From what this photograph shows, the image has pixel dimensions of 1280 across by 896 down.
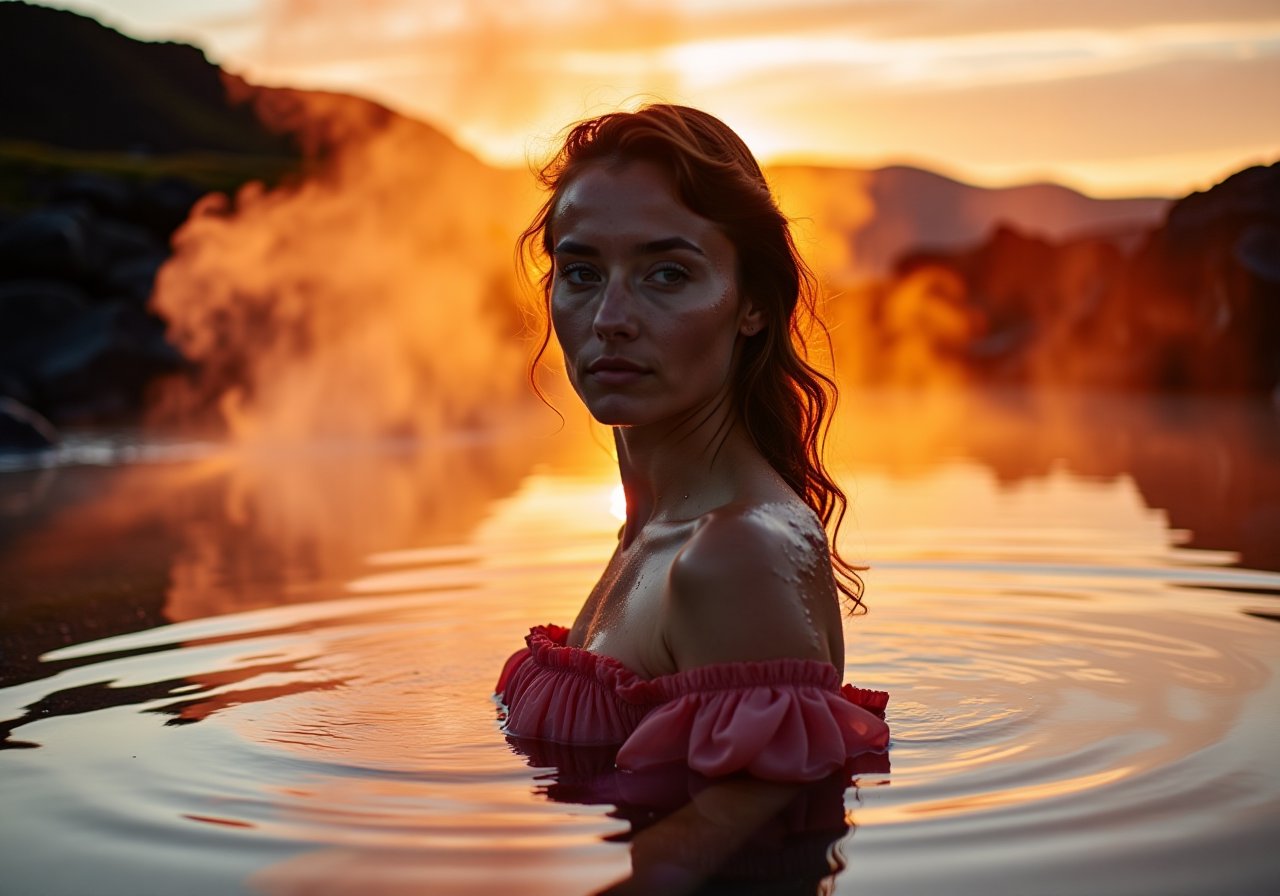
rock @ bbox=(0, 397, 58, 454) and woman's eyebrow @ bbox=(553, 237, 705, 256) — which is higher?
rock @ bbox=(0, 397, 58, 454)

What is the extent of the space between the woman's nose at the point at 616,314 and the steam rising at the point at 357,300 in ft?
53.7

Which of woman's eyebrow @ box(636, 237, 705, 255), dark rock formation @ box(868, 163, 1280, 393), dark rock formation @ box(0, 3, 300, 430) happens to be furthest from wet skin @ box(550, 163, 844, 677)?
dark rock formation @ box(0, 3, 300, 430)

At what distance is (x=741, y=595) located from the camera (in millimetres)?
3213

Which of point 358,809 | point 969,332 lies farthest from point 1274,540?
point 969,332

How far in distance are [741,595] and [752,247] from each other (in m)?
0.93

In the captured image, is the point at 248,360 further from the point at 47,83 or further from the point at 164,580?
the point at 47,83

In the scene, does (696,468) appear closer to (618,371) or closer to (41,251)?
(618,371)

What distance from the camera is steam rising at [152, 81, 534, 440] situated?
24.0m

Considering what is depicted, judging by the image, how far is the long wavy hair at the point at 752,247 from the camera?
3594 mm

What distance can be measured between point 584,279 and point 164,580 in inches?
173

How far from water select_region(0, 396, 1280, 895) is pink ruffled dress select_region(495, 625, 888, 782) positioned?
105 mm

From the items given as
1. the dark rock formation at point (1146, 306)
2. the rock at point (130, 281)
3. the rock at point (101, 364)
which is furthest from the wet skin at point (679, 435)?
the rock at point (130, 281)

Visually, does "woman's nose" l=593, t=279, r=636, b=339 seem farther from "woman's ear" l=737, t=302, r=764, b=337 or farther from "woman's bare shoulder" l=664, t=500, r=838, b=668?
"woman's bare shoulder" l=664, t=500, r=838, b=668

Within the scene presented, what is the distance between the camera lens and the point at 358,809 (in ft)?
10.9
